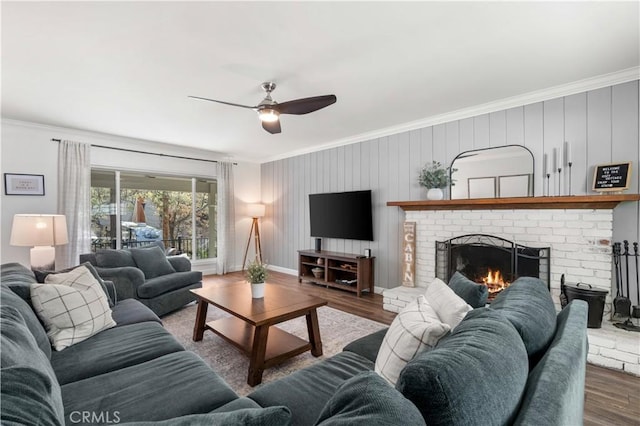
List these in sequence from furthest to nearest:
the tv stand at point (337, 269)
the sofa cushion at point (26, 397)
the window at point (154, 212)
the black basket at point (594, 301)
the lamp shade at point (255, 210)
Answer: the lamp shade at point (255, 210), the window at point (154, 212), the tv stand at point (337, 269), the black basket at point (594, 301), the sofa cushion at point (26, 397)

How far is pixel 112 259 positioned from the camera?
137 inches

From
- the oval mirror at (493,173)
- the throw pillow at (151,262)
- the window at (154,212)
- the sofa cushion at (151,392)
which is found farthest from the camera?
the window at (154,212)

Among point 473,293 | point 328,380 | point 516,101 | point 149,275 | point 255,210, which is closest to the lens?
point 328,380

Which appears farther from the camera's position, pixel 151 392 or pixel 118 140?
pixel 118 140

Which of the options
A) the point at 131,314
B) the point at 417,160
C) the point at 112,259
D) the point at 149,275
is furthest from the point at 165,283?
the point at 417,160

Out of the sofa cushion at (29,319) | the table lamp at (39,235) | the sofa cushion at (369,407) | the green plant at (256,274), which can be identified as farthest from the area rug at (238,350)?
the sofa cushion at (369,407)

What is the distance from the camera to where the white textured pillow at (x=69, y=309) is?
5.96 feet

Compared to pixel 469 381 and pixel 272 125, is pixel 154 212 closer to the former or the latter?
pixel 272 125

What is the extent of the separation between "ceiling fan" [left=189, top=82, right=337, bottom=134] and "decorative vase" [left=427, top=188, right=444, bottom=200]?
1.97 metres

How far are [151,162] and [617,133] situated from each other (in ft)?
20.8

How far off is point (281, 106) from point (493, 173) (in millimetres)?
2527

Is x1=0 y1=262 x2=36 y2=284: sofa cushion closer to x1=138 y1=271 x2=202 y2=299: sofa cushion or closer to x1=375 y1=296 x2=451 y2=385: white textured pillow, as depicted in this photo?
x1=138 y1=271 x2=202 y2=299: sofa cushion

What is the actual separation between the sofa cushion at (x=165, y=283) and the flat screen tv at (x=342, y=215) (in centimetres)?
222

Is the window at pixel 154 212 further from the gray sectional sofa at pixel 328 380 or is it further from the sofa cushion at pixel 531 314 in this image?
the sofa cushion at pixel 531 314
